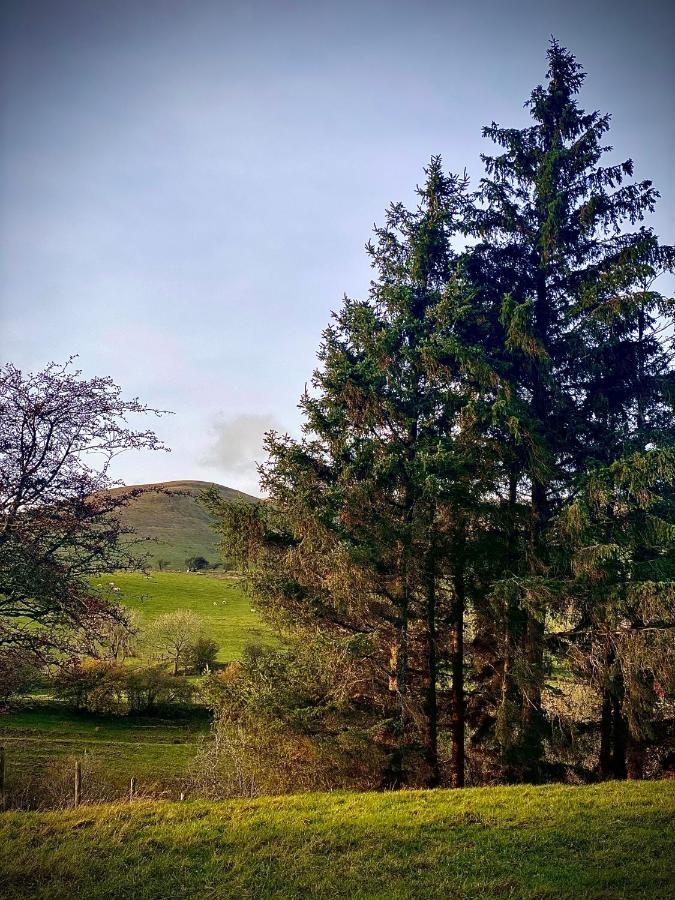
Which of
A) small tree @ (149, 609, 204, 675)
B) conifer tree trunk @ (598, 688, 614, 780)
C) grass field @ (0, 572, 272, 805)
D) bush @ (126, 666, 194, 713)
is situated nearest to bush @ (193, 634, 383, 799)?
grass field @ (0, 572, 272, 805)

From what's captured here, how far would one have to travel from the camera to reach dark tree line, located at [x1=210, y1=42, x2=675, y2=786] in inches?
440

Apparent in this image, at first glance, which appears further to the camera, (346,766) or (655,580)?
(346,766)

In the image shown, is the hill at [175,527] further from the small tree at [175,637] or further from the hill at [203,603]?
the small tree at [175,637]

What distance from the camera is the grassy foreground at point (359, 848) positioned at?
6.10 meters

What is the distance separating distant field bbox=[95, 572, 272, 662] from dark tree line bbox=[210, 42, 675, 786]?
3860cm

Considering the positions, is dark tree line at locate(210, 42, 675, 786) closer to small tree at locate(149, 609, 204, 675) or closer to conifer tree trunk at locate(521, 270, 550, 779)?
conifer tree trunk at locate(521, 270, 550, 779)

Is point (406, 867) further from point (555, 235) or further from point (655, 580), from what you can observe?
point (555, 235)

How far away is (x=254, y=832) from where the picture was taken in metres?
7.79

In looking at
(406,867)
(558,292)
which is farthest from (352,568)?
(558,292)

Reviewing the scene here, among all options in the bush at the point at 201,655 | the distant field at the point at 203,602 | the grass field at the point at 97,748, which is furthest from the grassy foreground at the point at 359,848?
the distant field at the point at 203,602

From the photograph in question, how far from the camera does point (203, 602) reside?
68750mm

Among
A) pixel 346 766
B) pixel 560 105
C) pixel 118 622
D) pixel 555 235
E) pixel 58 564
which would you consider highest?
pixel 560 105

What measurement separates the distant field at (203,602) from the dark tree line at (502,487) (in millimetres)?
38603

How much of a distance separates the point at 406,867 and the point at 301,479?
7.98 meters
